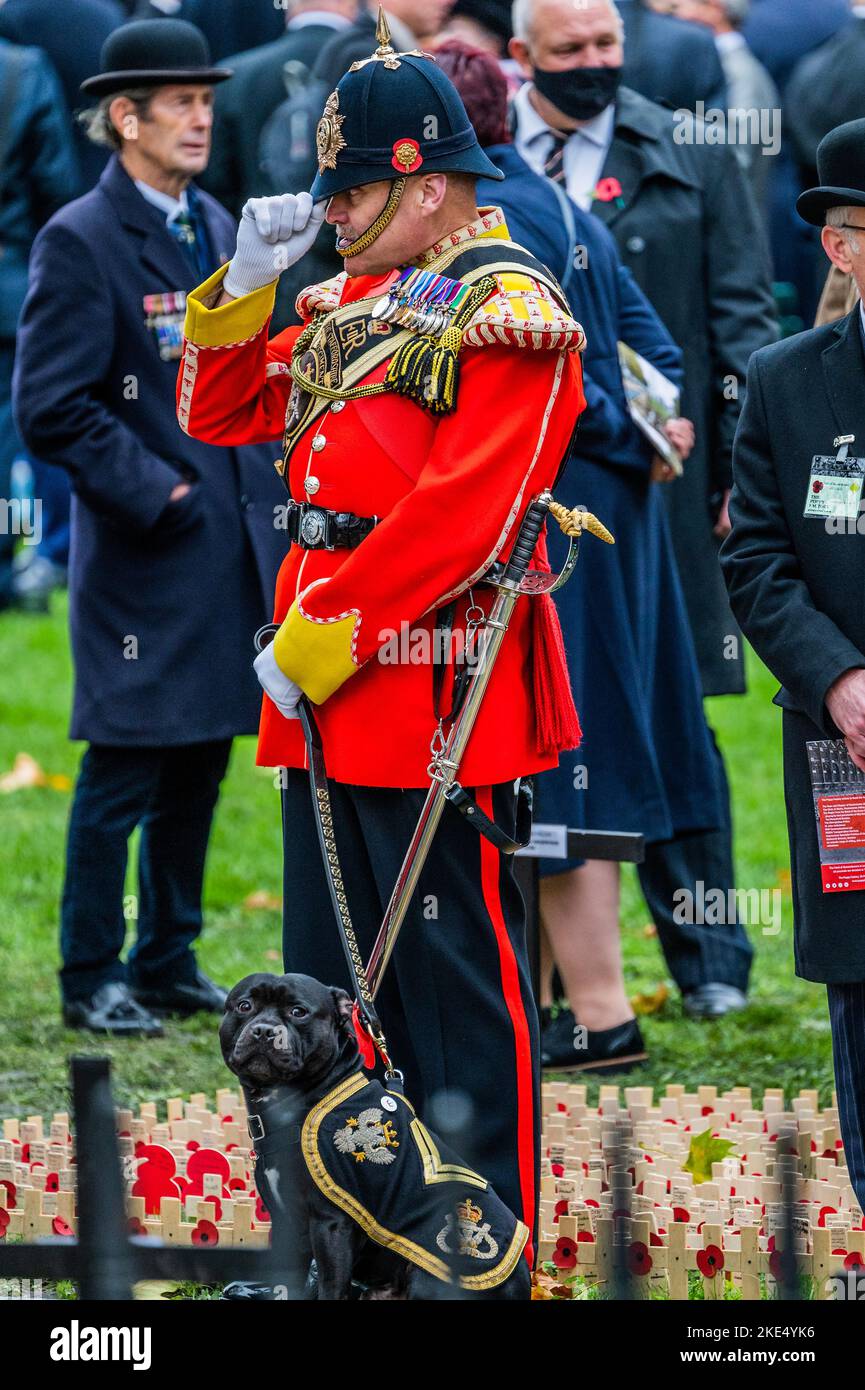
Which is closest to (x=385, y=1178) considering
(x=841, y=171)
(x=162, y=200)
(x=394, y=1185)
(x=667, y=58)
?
(x=394, y=1185)

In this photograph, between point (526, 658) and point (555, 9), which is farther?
point (555, 9)

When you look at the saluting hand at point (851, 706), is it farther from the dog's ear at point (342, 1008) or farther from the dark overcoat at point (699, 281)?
the dark overcoat at point (699, 281)

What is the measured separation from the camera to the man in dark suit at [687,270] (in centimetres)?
631

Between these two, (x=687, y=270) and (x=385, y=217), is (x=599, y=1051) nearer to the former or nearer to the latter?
(x=687, y=270)

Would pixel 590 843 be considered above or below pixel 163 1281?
above

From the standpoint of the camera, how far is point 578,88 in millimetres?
6242

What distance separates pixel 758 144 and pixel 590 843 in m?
5.29

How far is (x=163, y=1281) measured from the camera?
303cm

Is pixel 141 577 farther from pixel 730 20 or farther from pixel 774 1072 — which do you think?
pixel 730 20

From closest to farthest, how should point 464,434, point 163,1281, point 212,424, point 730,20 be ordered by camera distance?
point 163,1281, point 464,434, point 212,424, point 730,20

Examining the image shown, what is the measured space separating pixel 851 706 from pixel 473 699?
617 mm

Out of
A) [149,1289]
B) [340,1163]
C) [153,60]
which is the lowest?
[149,1289]

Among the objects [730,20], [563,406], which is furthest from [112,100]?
[730,20]

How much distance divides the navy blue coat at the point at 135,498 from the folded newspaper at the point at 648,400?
1.02m
